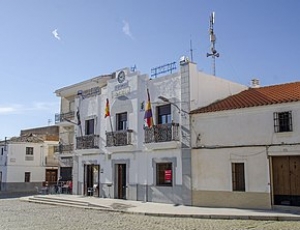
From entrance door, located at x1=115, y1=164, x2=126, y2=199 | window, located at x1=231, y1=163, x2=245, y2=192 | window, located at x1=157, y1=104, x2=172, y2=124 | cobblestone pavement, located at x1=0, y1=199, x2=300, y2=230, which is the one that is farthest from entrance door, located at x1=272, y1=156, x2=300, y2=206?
entrance door, located at x1=115, y1=164, x2=126, y2=199

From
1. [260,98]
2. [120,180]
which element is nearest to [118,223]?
[260,98]

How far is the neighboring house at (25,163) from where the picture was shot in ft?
119

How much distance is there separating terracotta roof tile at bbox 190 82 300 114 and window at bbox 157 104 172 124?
5.94 ft

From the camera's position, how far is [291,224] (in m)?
12.5

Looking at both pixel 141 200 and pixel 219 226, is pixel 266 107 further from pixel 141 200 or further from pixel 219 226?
pixel 141 200

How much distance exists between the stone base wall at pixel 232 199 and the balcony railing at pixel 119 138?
5.46 metres

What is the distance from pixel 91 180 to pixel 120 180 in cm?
323

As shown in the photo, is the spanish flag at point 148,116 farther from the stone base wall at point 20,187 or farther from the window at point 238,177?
the stone base wall at point 20,187

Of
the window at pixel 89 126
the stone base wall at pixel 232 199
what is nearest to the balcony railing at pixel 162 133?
the stone base wall at pixel 232 199

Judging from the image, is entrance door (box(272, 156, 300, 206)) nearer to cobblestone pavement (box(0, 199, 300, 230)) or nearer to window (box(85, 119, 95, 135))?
cobblestone pavement (box(0, 199, 300, 230))

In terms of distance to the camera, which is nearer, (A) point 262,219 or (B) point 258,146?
(A) point 262,219

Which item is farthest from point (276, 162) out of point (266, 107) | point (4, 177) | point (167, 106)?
point (4, 177)

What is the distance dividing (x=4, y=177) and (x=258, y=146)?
27.8 m

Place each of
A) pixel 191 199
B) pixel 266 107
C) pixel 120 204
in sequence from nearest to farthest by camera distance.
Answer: pixel 266 107, pixel 191 199, pixel 120 204
